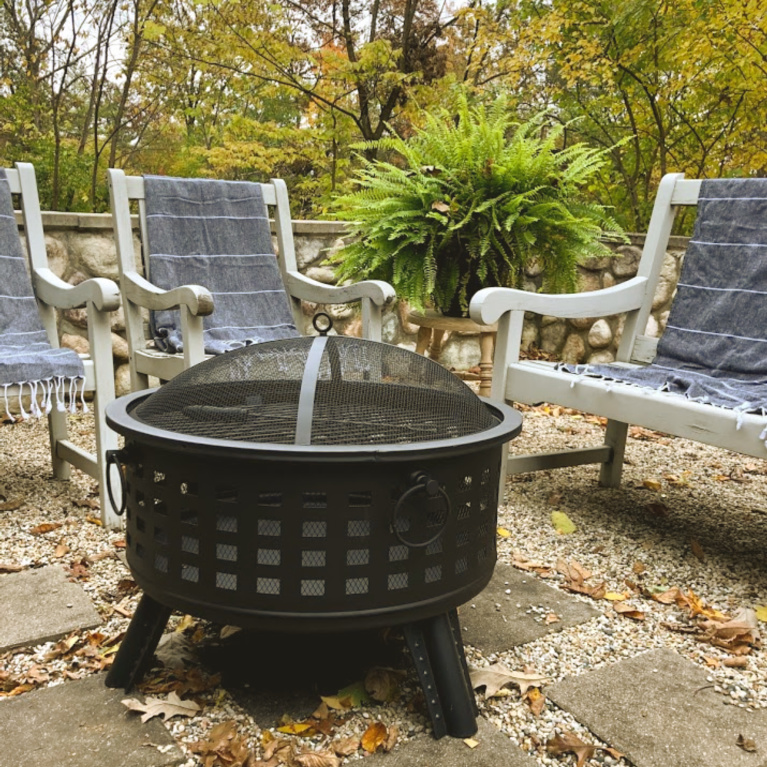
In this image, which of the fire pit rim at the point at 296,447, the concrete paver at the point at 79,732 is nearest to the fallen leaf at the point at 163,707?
the concrete paver at the point at 79,732

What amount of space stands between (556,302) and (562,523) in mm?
727

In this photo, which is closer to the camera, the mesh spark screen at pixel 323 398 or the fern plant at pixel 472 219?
the mesh spark screen at pixel 323 398

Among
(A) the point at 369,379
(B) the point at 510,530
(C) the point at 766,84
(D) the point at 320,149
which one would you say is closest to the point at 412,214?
(B) the point at 510,530

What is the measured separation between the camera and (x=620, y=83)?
17.8 feet

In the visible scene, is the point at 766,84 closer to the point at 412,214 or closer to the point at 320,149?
the point at 412,214

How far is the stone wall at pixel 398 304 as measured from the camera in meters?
3.52

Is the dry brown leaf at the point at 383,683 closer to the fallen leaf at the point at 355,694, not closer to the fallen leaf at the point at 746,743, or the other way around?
the fallen leaf at the point at 355,694

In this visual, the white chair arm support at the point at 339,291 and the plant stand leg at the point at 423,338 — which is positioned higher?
the white chair arm support at the point at 339,291

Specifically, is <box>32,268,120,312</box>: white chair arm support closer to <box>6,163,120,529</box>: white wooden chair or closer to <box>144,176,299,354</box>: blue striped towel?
<box>6,163,120,529</box>: white wooden chair

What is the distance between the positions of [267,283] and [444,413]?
176 cm

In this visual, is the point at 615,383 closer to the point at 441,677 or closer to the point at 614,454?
the point at 614,454

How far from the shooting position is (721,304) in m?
2.54

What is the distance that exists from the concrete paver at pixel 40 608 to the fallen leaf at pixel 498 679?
0.87 metres

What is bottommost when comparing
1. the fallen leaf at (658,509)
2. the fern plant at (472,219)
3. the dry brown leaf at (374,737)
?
the fallen leaf at (658,509)
